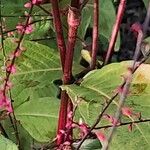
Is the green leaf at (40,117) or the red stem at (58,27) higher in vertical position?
the red stem at (58,27)

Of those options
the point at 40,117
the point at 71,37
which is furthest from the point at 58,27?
the point at 40,117

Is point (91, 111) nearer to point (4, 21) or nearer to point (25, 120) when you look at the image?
point (25, 120)

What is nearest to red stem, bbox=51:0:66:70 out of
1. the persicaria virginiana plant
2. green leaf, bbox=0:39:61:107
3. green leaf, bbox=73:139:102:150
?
the persicaria virginiana plant

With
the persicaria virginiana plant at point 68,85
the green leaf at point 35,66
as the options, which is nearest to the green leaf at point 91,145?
the persicaria virginiana plant at point 68,85

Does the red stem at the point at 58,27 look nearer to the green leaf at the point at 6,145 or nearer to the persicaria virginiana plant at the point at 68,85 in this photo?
the persicaria virginiana plant at the point at 68,85

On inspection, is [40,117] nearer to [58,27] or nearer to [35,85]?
[35,85]

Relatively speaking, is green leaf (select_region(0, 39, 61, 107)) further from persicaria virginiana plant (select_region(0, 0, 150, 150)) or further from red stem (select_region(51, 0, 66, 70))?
red stem (select_region(51, 0, 66, 70))
